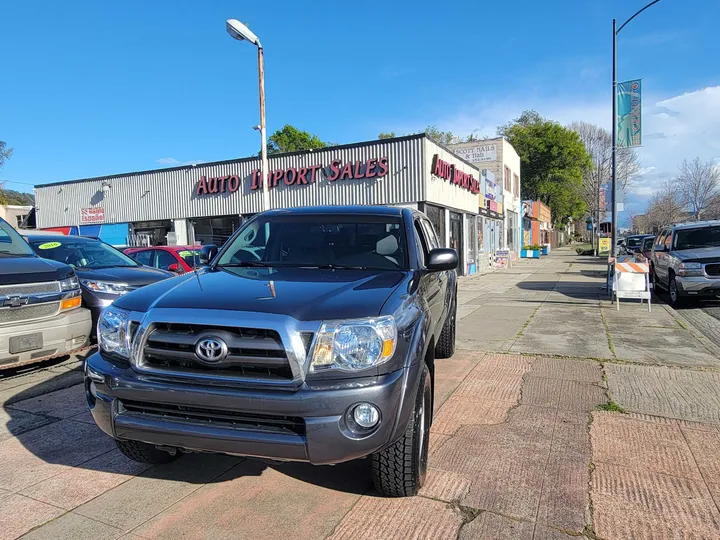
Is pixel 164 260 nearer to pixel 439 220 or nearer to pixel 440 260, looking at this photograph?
pixel 440 260

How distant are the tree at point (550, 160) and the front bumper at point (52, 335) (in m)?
53.5

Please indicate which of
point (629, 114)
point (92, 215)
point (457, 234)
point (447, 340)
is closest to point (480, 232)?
point (457, 234)

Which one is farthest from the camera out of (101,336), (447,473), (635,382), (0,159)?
(0,159)

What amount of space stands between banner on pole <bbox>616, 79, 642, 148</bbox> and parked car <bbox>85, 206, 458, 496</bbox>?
1439 centimetres

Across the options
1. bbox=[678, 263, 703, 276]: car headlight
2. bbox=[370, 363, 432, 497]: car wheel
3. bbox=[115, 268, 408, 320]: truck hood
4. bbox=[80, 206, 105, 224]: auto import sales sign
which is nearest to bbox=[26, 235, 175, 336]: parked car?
bbox=[115, 268, 408, 320]: truck hood

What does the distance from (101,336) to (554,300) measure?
11.8 meters

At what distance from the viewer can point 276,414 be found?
8.22 ft

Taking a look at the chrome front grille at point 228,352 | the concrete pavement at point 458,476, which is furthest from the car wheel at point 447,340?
the chrome front grille at point 228,352

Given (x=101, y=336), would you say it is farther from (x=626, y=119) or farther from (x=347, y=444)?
(x=626, y=119)

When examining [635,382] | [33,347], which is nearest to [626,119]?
[635,382]

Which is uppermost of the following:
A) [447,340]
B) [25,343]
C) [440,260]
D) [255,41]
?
[255,41]

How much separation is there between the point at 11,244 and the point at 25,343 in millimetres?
1602

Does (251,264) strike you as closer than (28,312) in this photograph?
Yes

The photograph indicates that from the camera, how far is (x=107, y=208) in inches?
1045
